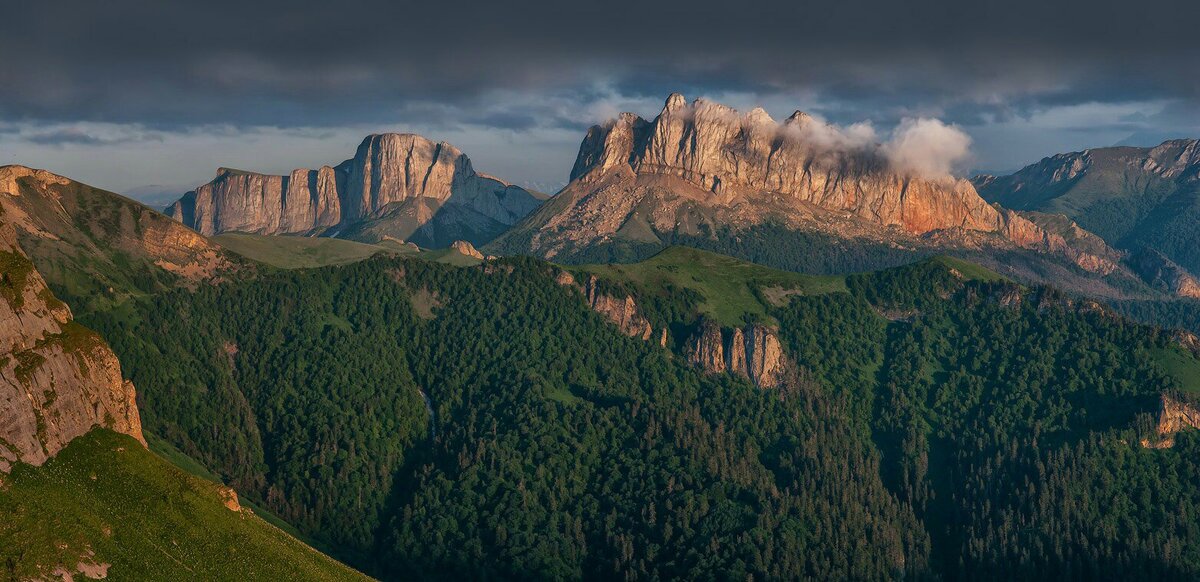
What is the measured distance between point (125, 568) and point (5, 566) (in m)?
26.8

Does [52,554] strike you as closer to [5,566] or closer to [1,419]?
[5,566]

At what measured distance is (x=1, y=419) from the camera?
200 m


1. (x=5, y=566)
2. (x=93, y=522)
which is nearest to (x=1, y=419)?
(x=93, y=522)

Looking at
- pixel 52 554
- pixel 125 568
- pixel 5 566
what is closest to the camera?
pixel 5 566

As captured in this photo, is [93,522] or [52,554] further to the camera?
[93,522]

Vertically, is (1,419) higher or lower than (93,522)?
higher

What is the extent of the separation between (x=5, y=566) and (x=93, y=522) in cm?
2926

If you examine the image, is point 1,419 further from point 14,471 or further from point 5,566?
point 5,566

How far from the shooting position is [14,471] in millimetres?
198125

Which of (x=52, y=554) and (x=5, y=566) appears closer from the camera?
(x=5, y=566)

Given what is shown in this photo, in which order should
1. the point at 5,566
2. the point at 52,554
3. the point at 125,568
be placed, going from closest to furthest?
1. the point at 5,566
2. the point at 52,554
3. the point at 125,568

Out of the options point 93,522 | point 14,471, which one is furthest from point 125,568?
point 14,471

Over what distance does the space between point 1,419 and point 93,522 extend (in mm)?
22715

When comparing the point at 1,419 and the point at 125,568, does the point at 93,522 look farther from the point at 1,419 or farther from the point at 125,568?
the point at 1,419
